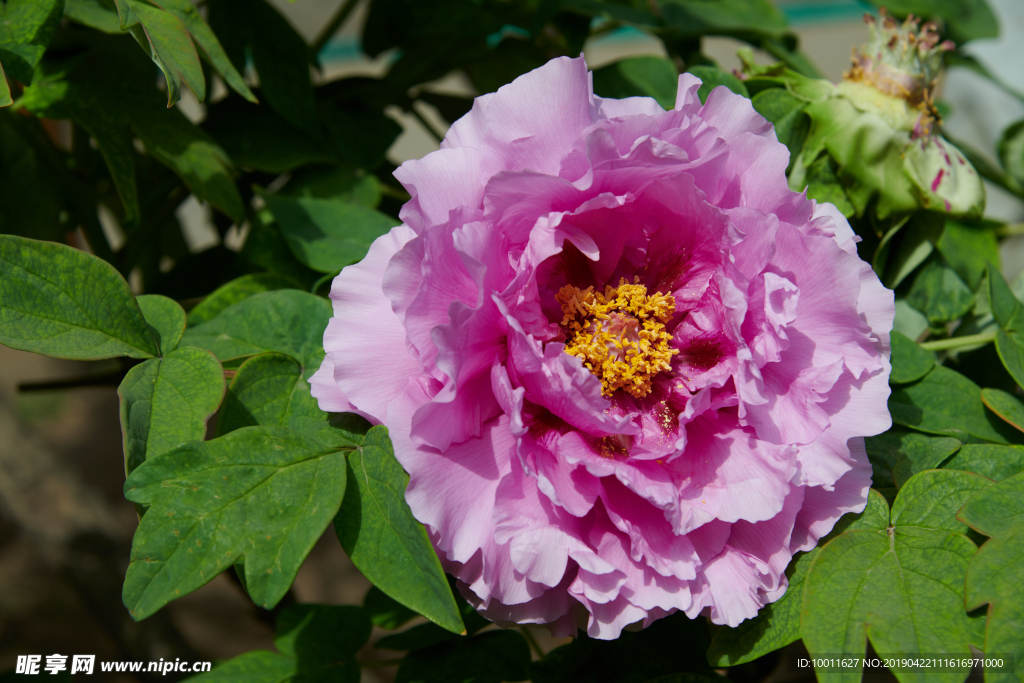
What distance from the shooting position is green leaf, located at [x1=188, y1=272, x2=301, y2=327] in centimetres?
72

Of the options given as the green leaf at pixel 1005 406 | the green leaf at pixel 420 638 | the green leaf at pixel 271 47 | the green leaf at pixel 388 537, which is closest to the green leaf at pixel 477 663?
the green leaf at pixel 420 638

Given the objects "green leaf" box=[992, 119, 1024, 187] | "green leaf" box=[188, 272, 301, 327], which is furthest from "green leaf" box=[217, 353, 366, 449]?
"green leaf" box=[992, 119, 1024, 187]

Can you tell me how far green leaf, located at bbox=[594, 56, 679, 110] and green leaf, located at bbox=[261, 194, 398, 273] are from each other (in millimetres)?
300

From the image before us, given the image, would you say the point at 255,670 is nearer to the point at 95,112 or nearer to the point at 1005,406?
the point at 95,112

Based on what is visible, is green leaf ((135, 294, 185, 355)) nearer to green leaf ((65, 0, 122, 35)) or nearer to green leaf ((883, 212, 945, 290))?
green leaf ((65, 0, 122, 35))

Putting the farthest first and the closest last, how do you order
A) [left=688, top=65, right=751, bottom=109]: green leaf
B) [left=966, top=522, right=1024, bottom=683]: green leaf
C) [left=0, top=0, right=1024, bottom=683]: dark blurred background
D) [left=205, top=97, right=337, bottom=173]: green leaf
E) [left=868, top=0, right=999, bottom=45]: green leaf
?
[left=0, top=0, right=1024, bottom=683]: dark blurred background < [left=868, top=0, right=999, bottom=45]: green leaf < [left=205, top=97, right=337, bottom=173]: green leaf < [left=688, top=65, right=751, bottom=109]: green leaf < [left=966, top=522, right=1024, bottom=683]: green leaf

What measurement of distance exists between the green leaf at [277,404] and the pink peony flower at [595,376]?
Result: 0.11ft

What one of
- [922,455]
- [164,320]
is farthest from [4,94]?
[922,455]

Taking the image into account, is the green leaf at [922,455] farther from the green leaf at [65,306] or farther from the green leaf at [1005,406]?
the green leaf at [65,306]

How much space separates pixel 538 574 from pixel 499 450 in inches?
3.7

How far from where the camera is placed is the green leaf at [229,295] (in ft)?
2.37

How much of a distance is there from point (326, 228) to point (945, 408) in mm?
615

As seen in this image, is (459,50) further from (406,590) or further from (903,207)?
(406,590)

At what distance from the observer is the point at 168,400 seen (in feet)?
1.86
